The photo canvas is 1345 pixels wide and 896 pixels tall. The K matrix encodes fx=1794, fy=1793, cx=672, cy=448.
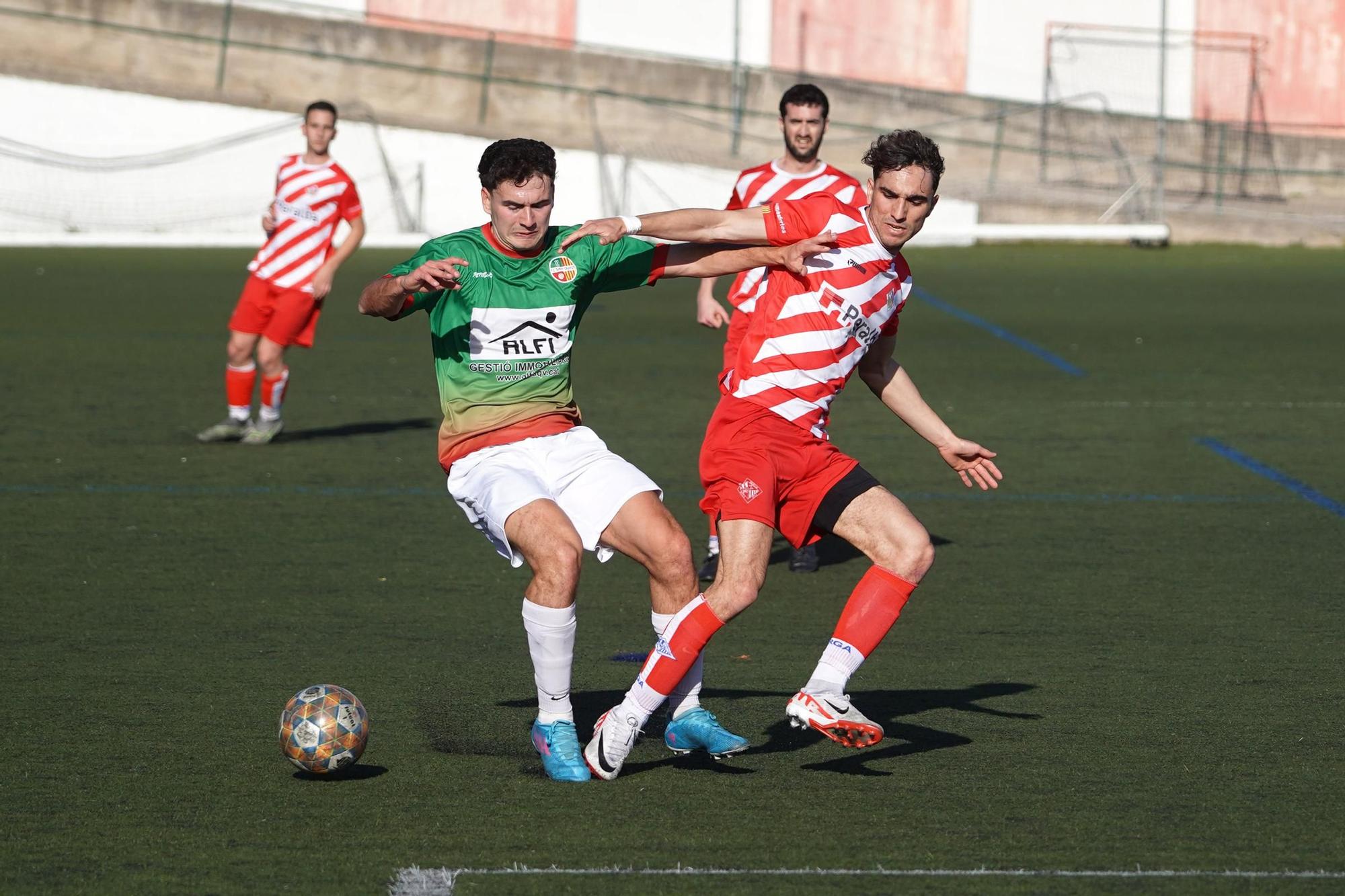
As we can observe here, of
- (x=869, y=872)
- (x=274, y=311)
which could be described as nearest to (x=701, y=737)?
(x=869, y=872)

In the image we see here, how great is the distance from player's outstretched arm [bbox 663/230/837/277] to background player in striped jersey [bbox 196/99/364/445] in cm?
561

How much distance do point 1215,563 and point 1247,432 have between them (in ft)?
12.2

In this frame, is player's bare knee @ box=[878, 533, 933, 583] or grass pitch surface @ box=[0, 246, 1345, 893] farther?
player's bare knee @ box=[878, 533, 933, 583]

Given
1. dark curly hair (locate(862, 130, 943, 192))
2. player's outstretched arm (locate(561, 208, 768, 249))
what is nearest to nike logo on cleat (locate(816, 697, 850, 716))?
player's outstretched arm (locate(561, 208, 768, 249))

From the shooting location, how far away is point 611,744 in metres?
5.19

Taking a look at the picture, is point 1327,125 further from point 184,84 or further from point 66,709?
point 66,709

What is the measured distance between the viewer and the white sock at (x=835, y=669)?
17.3ft

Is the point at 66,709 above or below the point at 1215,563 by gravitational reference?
below

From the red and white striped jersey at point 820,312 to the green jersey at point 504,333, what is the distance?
578 mm

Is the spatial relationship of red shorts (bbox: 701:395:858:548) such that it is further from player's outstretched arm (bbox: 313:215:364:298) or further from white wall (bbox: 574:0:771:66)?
white wall (bbox: 574:0:771:66)

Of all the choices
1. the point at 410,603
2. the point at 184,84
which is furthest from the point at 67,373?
the point at 184,84

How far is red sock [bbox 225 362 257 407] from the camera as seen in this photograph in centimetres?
1116

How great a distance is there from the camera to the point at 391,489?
9.79 m

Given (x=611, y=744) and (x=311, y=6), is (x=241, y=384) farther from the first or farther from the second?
(x=311, y=6)
